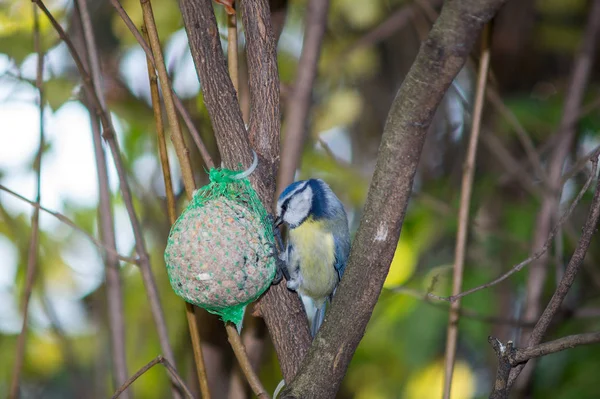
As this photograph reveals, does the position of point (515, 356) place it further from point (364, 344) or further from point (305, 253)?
point (364, 344)

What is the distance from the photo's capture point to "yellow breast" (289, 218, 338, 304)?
1.51 meters

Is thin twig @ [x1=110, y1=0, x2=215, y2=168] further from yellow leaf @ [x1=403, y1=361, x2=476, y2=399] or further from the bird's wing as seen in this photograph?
yellow leaf @ [x1=403, y1=361, x2=476, y2=399]

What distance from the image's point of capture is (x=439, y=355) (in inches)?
90.4

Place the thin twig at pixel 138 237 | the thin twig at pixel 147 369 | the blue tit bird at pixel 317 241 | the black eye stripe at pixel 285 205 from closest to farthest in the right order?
the thin twig at pixel 147 369
the thin twig at pixel 138 237
the black eye stripe at pixel 285 205
the blue tit bird at pixel 317 241

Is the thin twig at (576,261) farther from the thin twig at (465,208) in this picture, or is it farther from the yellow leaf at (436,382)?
the yellow leaf at (436,382)

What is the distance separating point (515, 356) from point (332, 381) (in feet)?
0.92

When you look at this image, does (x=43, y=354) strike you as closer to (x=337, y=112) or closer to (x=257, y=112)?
(x=337, y=112)

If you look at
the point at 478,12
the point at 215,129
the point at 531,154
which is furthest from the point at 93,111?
the point at 531,154

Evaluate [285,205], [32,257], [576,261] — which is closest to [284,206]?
[285,205]

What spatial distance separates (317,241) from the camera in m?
1.53

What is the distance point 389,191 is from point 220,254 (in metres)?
0.35

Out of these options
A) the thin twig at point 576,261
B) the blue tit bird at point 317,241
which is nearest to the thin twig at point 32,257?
the blue tit bird at point 317,241

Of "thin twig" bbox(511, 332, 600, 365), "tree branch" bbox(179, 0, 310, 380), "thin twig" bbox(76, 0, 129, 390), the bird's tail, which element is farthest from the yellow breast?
"thin twig" bbox(511, 332, 600, 365)

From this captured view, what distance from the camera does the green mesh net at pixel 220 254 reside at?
1083 millimetres
